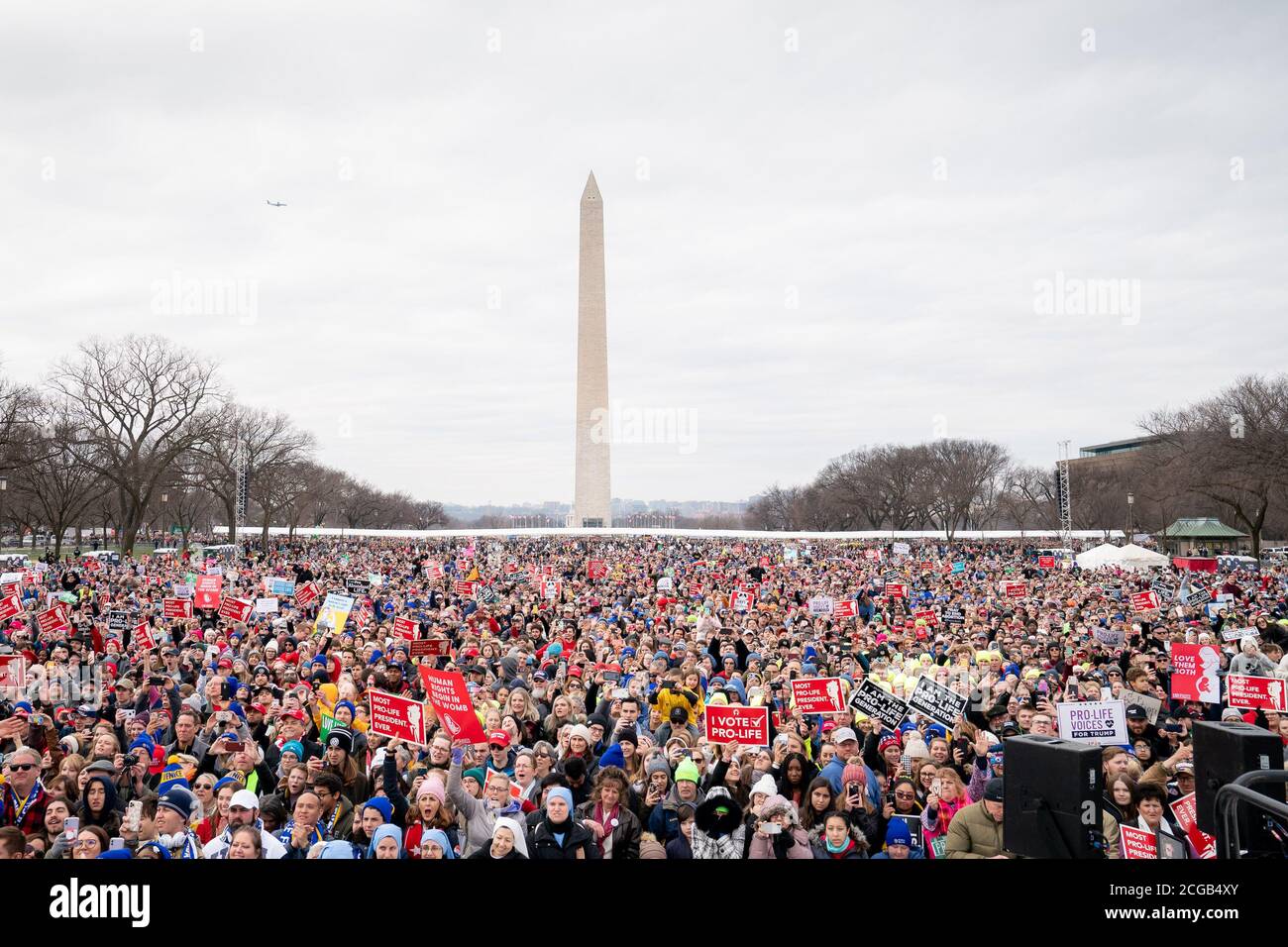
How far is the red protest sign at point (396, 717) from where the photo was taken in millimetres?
8203

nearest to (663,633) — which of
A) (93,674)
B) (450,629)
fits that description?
(450,629)

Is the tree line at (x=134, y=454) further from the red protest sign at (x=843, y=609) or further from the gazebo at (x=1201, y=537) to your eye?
the gazebo at (x=1201, y=537)

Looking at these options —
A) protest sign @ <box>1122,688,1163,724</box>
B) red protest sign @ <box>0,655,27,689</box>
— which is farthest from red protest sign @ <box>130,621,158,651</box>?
protest sign @ <box>1122,688,1163,724</box>

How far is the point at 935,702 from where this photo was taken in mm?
9125

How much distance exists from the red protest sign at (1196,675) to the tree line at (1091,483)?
2913 centimetres

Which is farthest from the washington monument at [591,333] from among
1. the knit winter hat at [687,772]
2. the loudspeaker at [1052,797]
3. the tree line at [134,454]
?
the loudspeaker at [1052,797]

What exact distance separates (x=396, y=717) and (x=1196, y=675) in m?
9.25

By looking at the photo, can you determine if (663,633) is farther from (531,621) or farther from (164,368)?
(164,368)

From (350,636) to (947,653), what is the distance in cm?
1006

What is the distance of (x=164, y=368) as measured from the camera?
5112 cm

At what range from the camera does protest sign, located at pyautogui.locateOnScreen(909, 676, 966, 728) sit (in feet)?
29.9

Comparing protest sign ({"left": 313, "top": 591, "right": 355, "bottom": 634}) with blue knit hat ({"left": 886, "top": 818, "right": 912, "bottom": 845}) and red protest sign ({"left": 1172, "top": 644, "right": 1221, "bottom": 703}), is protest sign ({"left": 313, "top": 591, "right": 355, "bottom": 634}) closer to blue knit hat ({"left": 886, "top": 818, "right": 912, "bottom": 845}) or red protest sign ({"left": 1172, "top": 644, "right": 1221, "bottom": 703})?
blue knit hat ({"left": 886, "top": 818, "right": 912, "bottom": 845})

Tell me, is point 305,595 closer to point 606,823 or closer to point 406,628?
point 406,628

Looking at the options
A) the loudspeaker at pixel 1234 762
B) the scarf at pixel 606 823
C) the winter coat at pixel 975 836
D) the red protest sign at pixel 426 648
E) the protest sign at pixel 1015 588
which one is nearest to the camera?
the loudspeaker at pixel 1234 762
